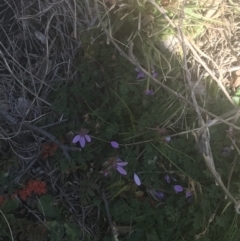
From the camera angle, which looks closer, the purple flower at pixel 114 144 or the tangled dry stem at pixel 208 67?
the tangled dry stem at pixel 208 67

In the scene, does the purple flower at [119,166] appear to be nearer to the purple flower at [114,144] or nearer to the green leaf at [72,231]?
the purple flower at [114,144]

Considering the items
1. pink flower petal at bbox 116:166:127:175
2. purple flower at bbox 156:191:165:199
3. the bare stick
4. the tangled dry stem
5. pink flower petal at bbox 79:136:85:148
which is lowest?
purple flower at bbox 156:191:165:199

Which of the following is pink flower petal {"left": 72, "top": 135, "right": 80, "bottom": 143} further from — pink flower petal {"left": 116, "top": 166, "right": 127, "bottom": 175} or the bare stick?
pink flower petal {"left": 116, "top": 166, "right": 127, "bottom": 175}

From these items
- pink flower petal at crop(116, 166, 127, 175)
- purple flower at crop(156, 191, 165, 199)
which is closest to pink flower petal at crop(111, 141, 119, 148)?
pink flower petal at crop(116, 166, 127, 175)

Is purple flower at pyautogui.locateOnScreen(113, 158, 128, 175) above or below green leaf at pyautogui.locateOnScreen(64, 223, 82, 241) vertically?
above

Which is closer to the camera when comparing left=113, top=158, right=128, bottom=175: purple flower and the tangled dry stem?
the tangled dry stem

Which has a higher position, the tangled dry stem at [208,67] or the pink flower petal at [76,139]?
the tangled dry stem at [208,67]

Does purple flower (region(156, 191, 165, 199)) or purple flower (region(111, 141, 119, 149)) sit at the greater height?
purple flower (region(111, 141, 119, 149))

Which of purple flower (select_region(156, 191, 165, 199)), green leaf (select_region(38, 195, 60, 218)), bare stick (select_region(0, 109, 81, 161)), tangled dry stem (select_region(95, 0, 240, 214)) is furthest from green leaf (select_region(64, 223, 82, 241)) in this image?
tangled dry stem (select_region(95, 0, 240, 214))

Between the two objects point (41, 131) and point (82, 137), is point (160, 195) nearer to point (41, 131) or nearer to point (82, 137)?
point (82, 137)

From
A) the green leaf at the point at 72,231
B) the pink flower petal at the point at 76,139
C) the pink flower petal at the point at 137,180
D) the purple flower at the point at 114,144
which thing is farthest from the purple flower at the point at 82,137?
the green leaf at the point at 72,231

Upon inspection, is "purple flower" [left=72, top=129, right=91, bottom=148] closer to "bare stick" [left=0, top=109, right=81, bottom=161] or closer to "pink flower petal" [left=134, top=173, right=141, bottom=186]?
"bare stick" [left=0, top=109, right=81, bottom=161]

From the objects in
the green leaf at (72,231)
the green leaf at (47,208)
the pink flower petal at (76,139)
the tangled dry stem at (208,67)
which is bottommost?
the green leaf at (72,231)
